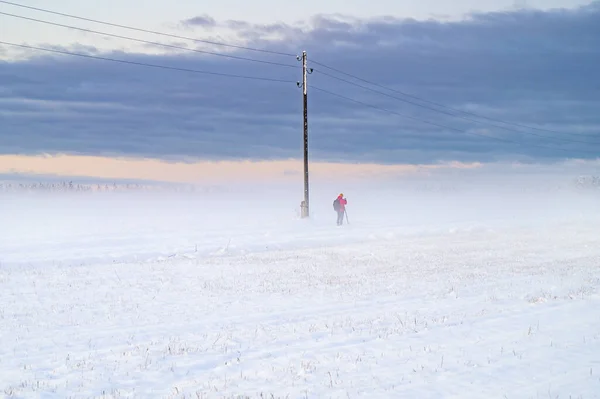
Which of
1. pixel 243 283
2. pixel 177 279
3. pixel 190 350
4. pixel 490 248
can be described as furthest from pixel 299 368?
pixel 490 248

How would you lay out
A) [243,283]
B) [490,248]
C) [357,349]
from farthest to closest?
[490,248]
[243,283]
[357,349]

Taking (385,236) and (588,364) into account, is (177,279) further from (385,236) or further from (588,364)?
(385,236)

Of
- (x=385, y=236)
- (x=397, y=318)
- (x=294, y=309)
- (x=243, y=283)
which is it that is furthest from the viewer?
(x=385, y=236)

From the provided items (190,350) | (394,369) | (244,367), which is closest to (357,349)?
(394,369)

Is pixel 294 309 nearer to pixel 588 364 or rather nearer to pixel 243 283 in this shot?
pixel 243 283

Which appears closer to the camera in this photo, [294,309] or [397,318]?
[397,318]

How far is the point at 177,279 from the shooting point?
64.2 ft

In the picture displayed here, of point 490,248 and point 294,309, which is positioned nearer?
point 294,309

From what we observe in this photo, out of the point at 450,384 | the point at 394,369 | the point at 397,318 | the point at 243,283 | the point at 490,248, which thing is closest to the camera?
the point at 450,384

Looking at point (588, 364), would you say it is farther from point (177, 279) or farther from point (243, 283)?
point (177, 279)

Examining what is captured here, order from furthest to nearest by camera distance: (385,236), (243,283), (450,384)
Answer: (385,236)
(243,283)
(450,384)

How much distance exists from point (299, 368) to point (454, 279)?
11.0 meters

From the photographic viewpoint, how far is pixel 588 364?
954 cm

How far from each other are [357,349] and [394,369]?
128cm
